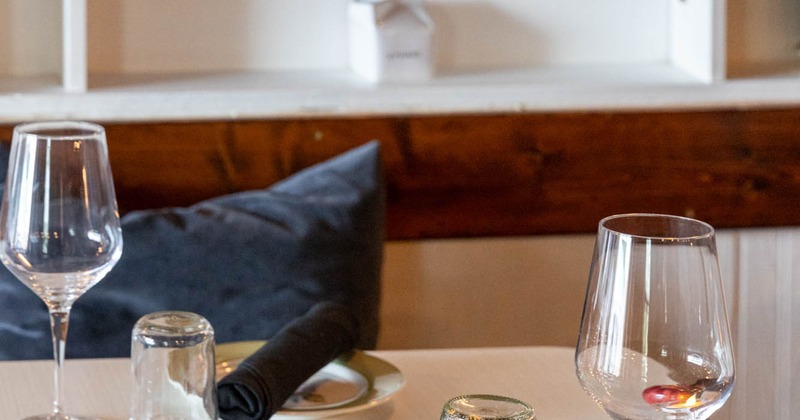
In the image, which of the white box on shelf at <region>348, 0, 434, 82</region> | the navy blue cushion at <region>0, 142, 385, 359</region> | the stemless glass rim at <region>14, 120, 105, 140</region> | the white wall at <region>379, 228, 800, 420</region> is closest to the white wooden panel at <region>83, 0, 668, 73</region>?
the white box on shelf at <region>348, 0, 434, 82</region>

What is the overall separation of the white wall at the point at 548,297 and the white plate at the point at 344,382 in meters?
0.90

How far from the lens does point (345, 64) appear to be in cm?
209

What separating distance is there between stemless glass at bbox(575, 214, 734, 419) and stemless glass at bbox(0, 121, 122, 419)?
0.43 metres

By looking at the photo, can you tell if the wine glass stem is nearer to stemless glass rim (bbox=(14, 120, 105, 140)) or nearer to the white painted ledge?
stemless glass rim (bbox=(14, 120, 105, 140))

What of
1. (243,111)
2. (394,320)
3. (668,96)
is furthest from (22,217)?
(668,96)

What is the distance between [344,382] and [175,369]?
0.69 feet

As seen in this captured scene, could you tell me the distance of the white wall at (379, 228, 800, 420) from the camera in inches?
78.3

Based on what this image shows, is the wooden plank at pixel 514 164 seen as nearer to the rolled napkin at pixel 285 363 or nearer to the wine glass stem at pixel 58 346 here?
the rolled napkin at pixel 285 363

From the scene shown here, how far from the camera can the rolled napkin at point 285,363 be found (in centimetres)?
88

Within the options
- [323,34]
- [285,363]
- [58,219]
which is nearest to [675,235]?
[285,363]

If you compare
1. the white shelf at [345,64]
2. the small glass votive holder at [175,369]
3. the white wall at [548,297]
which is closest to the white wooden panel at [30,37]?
the white shelf at [345,64]

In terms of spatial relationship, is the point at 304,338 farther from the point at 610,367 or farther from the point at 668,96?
the point at 668,96

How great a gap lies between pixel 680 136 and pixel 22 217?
4.39 ft

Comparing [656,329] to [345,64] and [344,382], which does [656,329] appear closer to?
[344,382]
